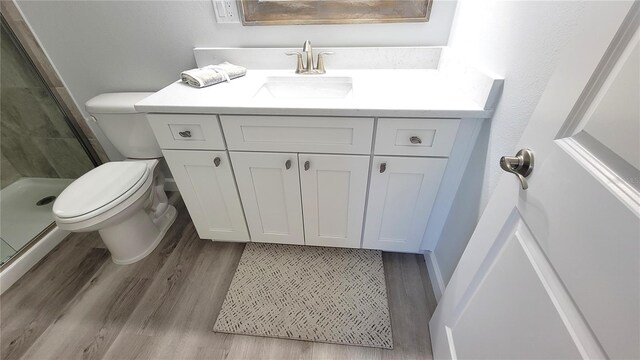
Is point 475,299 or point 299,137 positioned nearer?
point 475,299

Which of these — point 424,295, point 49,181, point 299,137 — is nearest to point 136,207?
point 299,137

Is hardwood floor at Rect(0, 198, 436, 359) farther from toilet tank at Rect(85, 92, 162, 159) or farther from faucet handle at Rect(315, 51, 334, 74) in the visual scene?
faucet handle at Rect(315, 51, 334, 74)

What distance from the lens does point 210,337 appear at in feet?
3.73

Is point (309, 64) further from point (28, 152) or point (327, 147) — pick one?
point (28, 152)

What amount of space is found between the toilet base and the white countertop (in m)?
0.72

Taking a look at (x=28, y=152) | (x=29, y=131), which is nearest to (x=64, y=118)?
(x=29, y=131)

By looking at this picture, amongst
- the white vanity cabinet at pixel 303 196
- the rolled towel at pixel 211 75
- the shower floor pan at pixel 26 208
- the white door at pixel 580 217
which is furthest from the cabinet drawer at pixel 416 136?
the shower floor pan at pixel 26 208

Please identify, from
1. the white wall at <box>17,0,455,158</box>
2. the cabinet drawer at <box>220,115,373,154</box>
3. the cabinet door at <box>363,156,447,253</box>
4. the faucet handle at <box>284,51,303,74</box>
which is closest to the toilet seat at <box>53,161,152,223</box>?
the white wall at <box>17,0,455,158</box>

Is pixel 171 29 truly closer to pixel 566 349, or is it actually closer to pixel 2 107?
pixel 2 107

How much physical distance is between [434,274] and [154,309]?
1.34 metres

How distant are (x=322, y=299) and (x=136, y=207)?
40.5 inches

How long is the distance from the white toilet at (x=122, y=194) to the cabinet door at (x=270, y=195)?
577 mm

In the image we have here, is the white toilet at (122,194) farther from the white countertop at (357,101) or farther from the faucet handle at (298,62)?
the faucet handle at (298,62)

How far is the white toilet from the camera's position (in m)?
1.18
